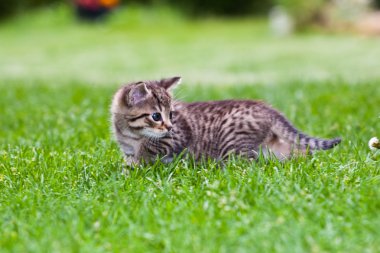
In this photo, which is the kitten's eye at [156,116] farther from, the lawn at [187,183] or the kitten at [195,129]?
the lawn at [187,183]

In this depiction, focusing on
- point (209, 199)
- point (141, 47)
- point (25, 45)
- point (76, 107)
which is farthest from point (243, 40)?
point (209, 199)

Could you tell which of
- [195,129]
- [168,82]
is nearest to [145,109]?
[168,82]

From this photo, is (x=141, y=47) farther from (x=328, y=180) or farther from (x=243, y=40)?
(x=328, y=180)

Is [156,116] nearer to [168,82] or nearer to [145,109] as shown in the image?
[145,109]

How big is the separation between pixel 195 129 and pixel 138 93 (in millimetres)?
663

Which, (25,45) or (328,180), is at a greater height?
(328,180)

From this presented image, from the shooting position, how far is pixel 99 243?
411 centimetres

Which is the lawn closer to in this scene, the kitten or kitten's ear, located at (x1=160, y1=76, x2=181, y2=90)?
the kitten

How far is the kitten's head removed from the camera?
5.88 meters

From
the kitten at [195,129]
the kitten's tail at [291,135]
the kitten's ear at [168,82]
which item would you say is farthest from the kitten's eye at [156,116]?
the kitten's tail at [291,135]

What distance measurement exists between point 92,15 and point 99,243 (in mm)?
22604

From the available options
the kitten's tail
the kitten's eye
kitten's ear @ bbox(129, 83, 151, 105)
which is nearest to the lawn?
the kitten's tail

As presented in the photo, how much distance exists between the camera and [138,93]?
591 cm

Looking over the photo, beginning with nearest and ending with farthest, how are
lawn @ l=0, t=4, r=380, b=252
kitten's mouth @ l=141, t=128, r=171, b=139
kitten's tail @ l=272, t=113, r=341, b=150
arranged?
lawn @ l=0, t=4, r=380, b=252
kitten's mouth @ l=141, t=128, r=171, b=139
kitten's tail @ l=272, t=113, r=341, b=150
